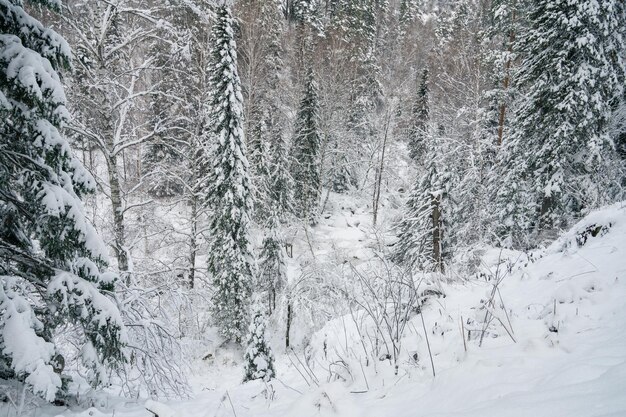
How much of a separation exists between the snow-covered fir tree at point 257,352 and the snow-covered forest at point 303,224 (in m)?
0.10

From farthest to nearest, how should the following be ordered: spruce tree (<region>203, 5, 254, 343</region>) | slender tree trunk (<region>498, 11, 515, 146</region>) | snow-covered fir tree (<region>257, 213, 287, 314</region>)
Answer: snow-covered fir tree (<region>257, 213, 287, 314</region>) < slender tree trunk (<region>498, 11, 515, 146</region>) < spruce tree (<region>203, 5, 254, 343</region>)

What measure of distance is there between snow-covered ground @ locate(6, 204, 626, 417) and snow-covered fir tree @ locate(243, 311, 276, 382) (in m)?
8.90

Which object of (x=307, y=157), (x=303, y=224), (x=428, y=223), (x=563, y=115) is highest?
(x=307, y=157)

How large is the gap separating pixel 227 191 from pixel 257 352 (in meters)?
7.27

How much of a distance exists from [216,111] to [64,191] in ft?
40.2

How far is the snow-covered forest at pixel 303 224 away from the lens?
2.94m

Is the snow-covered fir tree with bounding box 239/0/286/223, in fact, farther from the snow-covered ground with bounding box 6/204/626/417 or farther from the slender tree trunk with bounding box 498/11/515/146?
the snow-covered ground with bounding box 6/204/626/417

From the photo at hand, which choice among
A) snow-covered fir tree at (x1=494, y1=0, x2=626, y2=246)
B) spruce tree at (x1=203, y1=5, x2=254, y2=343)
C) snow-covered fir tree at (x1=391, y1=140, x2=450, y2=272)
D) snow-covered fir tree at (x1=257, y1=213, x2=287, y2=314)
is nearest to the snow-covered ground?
snow-covered fir tree at (x1=391, y1=140, x2=450, y2=272)

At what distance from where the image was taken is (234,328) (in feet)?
56.6

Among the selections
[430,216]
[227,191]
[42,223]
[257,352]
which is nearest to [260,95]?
[227,191]

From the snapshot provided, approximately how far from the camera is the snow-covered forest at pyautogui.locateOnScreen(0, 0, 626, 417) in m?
2.94

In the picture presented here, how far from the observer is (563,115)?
1211 cm

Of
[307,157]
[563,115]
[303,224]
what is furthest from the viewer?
[307,157]

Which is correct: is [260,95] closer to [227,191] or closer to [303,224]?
[303,224]
